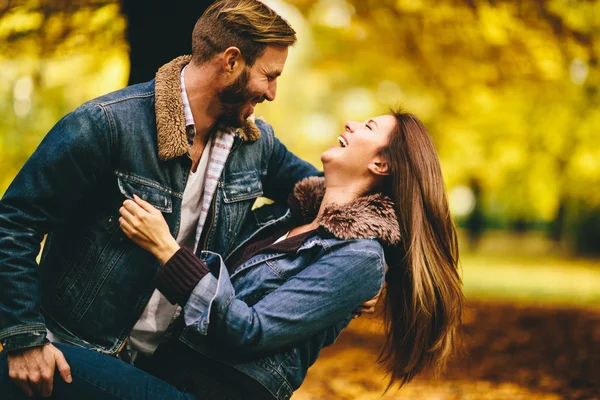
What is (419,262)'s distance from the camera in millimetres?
3123

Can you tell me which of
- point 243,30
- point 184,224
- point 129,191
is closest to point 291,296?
point 184,224

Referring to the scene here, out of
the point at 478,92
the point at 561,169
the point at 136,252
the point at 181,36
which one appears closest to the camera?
the point at 136,252

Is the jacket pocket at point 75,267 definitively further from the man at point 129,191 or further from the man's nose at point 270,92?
the man's nose at point 270,92

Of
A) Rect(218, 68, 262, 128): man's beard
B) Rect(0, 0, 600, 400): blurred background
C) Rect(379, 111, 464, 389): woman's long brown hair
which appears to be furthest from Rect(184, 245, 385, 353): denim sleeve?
Rect(0, 0, 600, 400): blurred background

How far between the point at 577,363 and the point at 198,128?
6301 millimetres

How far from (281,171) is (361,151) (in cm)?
54

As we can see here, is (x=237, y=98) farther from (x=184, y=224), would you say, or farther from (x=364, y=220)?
(x=364, y=220)

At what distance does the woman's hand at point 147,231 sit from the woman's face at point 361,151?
97 centimetres

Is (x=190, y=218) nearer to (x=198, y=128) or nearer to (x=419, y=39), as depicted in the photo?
(x=198, y=128)

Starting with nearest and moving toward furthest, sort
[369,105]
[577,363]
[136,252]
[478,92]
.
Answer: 1. [136,252]
2. [577,363]
3. [478,92]
4. [369,105]

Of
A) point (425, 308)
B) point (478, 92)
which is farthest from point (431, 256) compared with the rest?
point (478, 92)

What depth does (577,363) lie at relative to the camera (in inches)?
310

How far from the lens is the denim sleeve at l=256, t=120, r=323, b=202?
369cm

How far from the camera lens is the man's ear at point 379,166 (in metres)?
3.30
